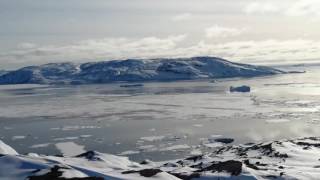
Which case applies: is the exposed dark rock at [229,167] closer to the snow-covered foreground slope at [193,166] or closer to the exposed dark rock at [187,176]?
the snow-covered foreground slope at [193,166]

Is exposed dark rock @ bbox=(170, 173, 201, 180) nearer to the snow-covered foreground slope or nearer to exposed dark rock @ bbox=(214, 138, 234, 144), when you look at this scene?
the snow-covered foreground slope

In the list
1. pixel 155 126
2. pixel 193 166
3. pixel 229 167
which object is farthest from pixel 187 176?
pixel 155 126

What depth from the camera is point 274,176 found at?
116ft

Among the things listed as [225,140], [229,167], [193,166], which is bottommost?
[225,140]

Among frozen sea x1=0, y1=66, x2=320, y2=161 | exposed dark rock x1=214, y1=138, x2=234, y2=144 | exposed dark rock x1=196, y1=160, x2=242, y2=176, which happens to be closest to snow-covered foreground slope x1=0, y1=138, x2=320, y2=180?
exposed dark rock x1=196, y1=160, x2=242, y2=176

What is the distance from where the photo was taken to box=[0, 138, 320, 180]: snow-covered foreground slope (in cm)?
3219

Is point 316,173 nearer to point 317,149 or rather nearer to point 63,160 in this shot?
point 317,149

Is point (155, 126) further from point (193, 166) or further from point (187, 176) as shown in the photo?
point (187, 176)

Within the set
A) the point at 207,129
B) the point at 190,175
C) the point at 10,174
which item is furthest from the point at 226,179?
the point at 207,129

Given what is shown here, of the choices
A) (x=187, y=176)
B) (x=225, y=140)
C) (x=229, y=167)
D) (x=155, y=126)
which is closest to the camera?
(x=187, y=176)

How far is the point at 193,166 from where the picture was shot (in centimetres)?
3981

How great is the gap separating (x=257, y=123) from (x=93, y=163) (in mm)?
35947

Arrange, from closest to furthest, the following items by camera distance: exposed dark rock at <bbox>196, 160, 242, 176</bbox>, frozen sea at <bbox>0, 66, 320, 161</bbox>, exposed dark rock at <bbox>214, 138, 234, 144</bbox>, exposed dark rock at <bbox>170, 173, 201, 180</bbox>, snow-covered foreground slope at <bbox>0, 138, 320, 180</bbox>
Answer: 1. snow-covered foreground slope at <bbox>0, 138, 320, 180</bbox>
2. exposed dark rock at <bbox>170, 173, 201, 180</bbox>
3. exposed dark rock at <bbox>196, 160, 242, 176</bbox>
4. frozen sea at <bbox>0, 66, 320, 161</bbox>
5. exposed dark rock at <bbox>214, 138, 234, 144</bbox>

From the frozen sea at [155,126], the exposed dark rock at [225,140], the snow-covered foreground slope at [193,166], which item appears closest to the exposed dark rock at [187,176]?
the snow-covered foreground slope at [193,166]
